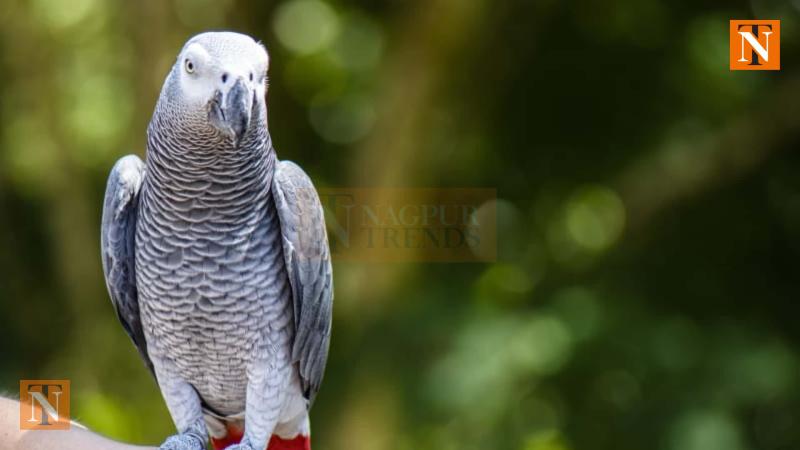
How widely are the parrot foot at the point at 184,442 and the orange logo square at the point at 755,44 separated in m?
1.56

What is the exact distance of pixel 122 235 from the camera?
0.94 metres

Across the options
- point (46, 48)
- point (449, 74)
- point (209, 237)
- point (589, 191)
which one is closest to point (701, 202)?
point (589, 191)

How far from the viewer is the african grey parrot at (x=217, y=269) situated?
0.81 m

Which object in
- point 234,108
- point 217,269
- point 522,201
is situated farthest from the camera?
point 522,201

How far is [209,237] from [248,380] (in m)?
0.19

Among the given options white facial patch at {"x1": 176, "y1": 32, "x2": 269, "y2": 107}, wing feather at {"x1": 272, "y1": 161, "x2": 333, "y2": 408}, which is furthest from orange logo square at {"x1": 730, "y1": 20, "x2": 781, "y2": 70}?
white facial patch at {"x1": 176, "y1": 32, "x2": 269, "y2": 107}

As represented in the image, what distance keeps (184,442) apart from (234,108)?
419 millimetres

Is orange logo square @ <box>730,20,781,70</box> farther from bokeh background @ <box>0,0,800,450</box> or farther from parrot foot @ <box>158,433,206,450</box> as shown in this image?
parrot foot @ <box>158,433,206,450</box>

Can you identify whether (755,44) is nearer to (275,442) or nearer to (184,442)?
(275,442)

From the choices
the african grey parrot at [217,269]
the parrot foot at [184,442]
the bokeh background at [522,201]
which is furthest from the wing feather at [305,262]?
the bokeh background at [522,201]

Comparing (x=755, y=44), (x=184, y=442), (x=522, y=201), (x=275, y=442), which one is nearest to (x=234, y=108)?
(x=184, y=442)

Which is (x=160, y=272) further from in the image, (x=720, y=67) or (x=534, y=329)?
(x=720, y=67)

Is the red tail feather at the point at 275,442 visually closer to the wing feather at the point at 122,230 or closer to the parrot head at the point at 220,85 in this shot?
the wing feather at the point at 122,230

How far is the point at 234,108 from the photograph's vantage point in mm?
707
